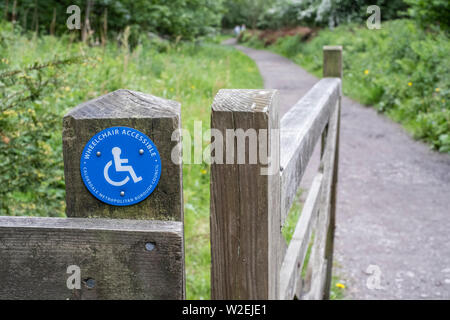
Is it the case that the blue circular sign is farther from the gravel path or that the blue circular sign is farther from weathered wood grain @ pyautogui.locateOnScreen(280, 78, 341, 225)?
the gravel path

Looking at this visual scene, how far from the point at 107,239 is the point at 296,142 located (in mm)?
670

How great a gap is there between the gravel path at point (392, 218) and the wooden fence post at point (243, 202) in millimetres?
3075

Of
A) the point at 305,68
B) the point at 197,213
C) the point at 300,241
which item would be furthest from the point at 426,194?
the point at 305,68

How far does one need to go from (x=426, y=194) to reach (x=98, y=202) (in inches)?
206

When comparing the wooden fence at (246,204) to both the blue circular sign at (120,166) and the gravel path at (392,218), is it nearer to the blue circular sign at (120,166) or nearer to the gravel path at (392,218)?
the blue circular sign at (120,166)

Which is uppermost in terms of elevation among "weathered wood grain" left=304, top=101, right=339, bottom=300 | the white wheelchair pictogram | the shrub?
the shrub

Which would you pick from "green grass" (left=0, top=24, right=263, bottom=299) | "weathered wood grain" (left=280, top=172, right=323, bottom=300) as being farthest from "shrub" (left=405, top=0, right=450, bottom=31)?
"weathered wood grain" (left=280, top=172, right=323, bottom=300)

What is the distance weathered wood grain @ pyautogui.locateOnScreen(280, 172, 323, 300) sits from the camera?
4.11 ft

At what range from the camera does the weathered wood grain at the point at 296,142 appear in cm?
101

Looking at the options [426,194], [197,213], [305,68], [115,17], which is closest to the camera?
[197,213]

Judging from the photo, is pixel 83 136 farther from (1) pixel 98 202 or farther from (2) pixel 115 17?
(2) pixel 115 17

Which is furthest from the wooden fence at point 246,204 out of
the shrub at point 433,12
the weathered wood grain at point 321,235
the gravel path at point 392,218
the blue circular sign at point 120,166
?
the shrub at point 433,12

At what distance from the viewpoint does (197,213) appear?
3910mm

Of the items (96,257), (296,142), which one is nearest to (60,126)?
(296,142)
